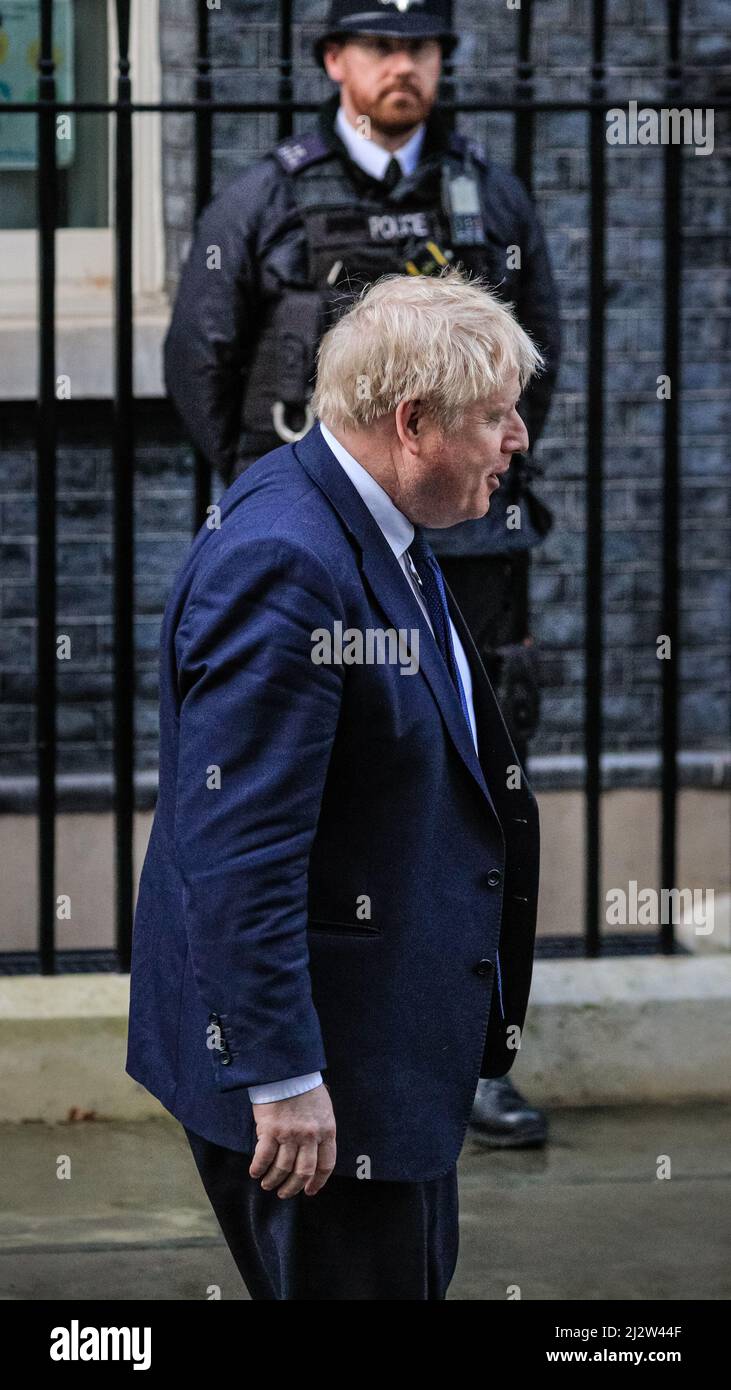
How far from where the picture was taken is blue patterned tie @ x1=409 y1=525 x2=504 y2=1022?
2.84 meters

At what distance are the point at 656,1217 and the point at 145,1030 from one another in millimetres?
1754

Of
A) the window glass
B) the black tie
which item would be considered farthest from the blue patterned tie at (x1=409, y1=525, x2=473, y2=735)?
the window glass

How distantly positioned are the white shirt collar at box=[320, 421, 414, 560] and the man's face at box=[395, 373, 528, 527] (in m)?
0.02

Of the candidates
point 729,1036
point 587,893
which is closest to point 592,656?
point 587,893

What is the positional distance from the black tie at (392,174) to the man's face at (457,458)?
6.12 feet

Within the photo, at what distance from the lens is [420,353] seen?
2582 mm

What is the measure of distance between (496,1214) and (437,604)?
1786 mm

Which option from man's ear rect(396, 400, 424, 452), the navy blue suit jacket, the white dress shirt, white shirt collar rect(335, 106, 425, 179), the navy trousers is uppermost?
white shirt collar rect(335, 106, 425, 179)

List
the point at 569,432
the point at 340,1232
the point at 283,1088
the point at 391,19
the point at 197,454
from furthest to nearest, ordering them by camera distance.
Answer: the point at 569,432 < the point at 197,454 < the point at 391,19 < the point at 340,1232 < the point at 283,1088

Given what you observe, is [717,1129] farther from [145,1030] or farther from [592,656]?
[145,1030]

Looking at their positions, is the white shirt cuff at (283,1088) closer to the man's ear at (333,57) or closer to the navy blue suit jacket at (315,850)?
the navy blue suit jacket at (315,850)

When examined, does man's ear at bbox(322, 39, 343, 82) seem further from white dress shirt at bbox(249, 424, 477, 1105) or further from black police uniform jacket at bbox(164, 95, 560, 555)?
white dress shirt at bbox(249, 424, 477, 1105)

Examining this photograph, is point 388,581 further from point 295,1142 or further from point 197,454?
point 197,454

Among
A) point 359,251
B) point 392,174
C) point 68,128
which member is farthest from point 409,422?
point 68,128
